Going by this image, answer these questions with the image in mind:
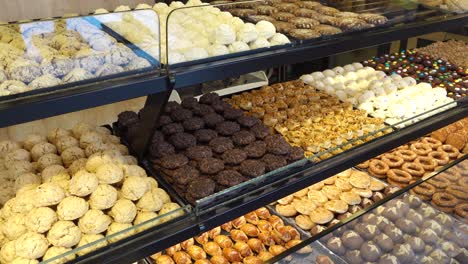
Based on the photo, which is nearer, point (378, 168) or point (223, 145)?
point (223, 145)

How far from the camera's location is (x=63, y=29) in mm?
1575

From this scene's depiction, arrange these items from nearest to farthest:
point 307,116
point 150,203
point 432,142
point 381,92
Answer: point 150,203 < point 307,116 < point 381,92 < point 432,142

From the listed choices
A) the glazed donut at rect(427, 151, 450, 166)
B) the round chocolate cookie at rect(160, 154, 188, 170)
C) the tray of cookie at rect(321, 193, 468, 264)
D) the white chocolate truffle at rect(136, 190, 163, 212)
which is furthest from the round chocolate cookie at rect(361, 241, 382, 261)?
the white chocolate truffle at rect(136, 190, 163, 212)

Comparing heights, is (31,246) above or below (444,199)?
above

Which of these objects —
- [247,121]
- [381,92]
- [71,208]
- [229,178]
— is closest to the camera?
[71,208]

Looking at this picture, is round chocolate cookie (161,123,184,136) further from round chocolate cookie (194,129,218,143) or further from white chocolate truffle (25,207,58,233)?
white chocolate truffle (25,207,58,233)

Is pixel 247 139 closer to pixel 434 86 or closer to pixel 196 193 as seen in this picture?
pixel 196 193

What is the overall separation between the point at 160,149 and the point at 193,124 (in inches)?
10.6

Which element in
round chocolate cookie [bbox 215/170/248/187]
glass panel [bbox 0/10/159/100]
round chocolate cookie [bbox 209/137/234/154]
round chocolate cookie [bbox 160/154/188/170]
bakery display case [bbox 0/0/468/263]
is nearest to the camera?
glass panel [bbox 0/10/159/100]

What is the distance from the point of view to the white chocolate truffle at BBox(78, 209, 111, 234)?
5.29ft

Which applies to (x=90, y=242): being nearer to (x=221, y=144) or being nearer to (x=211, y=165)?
(x=211, y=165)

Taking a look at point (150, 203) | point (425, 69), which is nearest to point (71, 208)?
point (150, 203)

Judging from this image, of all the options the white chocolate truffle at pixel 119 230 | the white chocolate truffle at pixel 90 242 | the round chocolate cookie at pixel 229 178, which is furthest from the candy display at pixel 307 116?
the white chocolate truffle at pixel 90 242

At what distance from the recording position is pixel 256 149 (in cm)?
206
